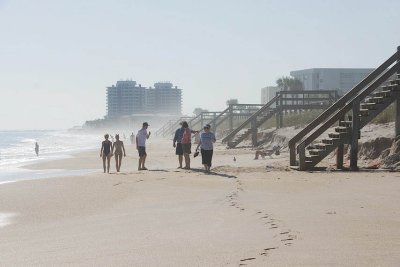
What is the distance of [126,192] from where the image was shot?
33.1ft

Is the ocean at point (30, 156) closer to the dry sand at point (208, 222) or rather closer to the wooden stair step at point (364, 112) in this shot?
the dry sand at point (208, 222)

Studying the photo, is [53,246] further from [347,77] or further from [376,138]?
[347,77]

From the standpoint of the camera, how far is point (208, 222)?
630 centimetres

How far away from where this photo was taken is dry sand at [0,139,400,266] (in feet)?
14.9

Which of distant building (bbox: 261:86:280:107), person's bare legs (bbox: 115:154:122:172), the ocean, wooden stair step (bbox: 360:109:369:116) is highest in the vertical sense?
distant building (bbox: 261:86:280:107)

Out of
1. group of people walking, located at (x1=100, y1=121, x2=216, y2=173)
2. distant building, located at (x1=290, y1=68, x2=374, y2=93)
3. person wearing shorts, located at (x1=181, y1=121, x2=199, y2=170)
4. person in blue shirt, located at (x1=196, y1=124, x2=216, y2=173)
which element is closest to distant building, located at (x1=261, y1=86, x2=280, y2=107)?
distant building, located at (x1=290, y1=68, x2=374, y2=93)

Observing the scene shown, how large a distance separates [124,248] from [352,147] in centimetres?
902

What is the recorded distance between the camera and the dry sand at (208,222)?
179 inches

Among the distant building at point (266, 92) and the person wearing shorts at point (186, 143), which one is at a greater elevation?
the distant building at point (266, 92)

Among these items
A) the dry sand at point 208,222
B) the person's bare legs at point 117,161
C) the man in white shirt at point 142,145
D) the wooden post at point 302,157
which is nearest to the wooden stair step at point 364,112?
the wooden post at point 302,157

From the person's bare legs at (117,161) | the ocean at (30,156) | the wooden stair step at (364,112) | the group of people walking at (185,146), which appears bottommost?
the ocean at (30,156)

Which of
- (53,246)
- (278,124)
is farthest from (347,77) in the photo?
(53,246)

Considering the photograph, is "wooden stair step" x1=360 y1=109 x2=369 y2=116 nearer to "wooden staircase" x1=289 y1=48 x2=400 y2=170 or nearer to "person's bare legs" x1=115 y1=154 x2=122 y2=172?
"wooden staircase" x1=289 y1=48 x2=400 y2=170

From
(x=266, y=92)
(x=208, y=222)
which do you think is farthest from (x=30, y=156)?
(x=266, y=92)
